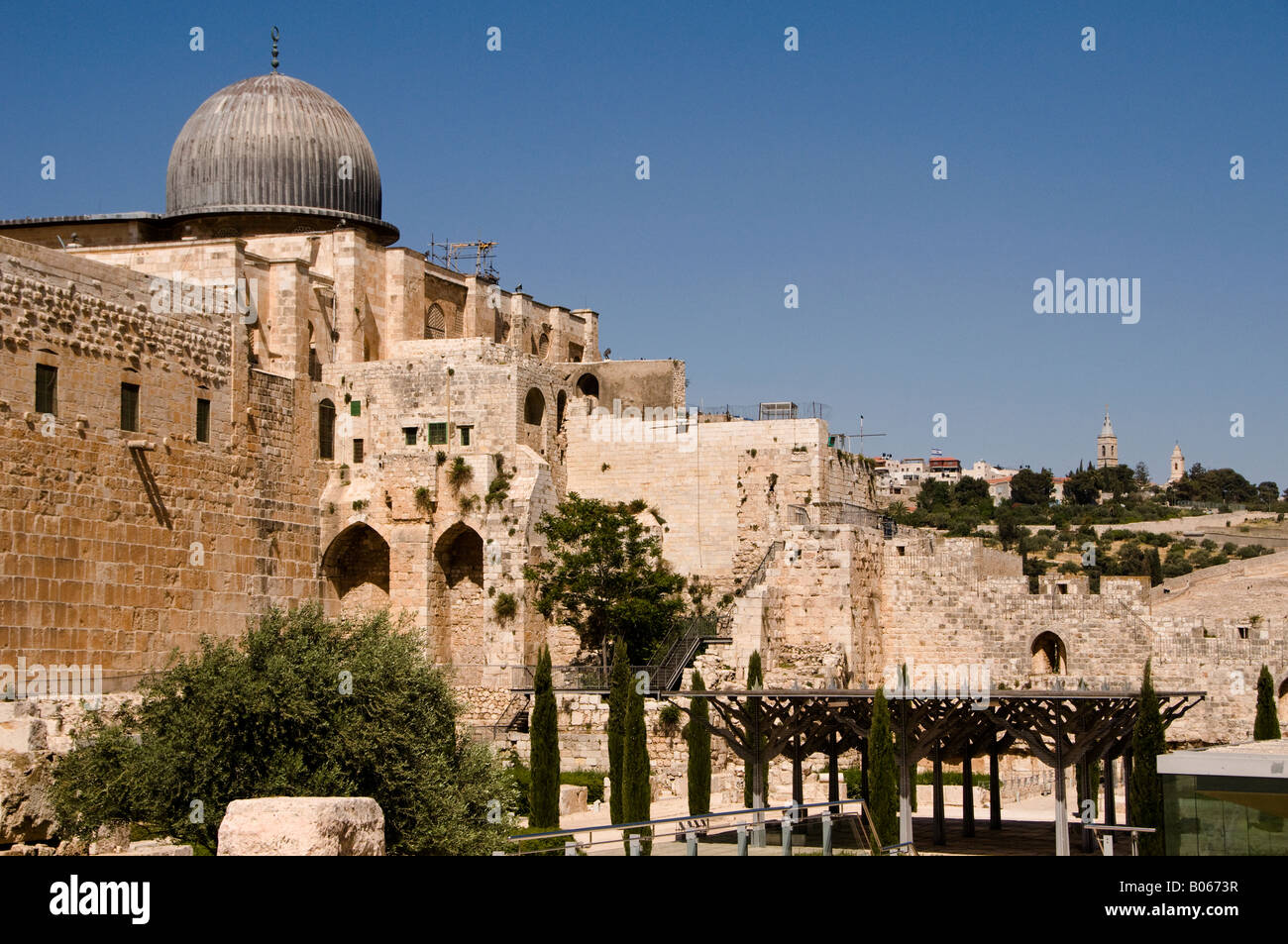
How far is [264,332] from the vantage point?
109ft

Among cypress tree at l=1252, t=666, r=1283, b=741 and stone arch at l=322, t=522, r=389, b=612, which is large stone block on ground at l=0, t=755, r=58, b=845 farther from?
cypress tree at l=1252, t=666, r=1283, b=741

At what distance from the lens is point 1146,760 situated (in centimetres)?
1995

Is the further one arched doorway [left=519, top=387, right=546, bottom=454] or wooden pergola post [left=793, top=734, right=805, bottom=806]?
arched doorway [left=519, top=387, right=546, bottom=454]

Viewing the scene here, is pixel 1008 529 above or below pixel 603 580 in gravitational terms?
above

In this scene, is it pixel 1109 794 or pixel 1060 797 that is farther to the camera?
pixel 1109 794

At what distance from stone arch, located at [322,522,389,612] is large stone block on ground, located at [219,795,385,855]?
2423cm

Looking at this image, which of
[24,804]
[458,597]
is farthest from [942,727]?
[458,597]

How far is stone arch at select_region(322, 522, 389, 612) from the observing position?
112ft

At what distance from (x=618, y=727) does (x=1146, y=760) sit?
8.43 m

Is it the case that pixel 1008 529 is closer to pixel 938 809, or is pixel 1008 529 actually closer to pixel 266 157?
pixel 266 157

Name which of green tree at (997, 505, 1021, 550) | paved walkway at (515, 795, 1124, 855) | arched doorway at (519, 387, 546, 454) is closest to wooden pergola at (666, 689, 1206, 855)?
paved walkway at (515, 795, 1124, 855)
